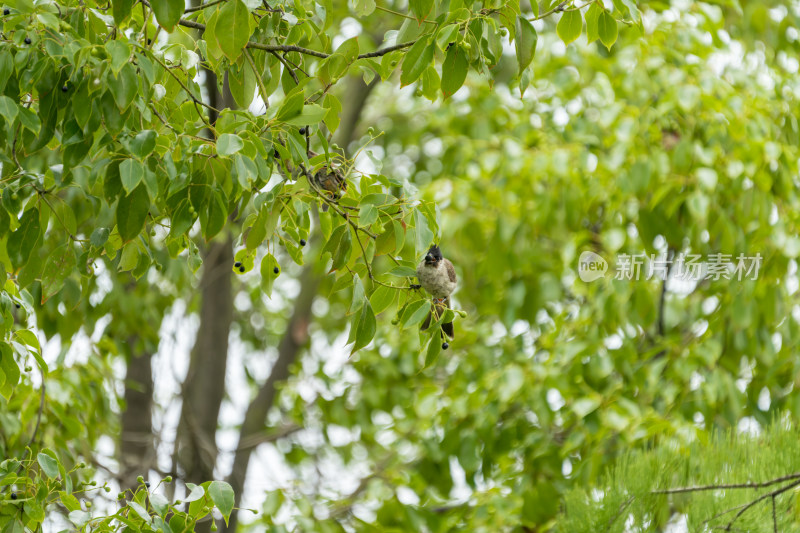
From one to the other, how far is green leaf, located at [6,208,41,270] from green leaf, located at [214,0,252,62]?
Result: 0.34 metres

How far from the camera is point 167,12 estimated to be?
928 mm

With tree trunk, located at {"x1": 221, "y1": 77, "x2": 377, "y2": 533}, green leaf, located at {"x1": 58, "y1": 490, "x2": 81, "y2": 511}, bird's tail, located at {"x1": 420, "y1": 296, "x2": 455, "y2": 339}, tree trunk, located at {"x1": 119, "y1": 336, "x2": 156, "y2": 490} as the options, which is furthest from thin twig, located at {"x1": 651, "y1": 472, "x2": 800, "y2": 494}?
tree trunk, located at {"x1": 119, "y1": 336, "x2": 156, "y2": 490}

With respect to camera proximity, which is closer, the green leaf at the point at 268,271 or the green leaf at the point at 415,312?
the green leaf at the point at 415,312

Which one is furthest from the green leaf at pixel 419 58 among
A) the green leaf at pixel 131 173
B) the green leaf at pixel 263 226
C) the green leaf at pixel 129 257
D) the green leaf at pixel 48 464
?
the green leaf at pixel 48 464

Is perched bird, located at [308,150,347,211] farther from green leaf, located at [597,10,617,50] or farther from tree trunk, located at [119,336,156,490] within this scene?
tree trunk, located at [119,336,156,490]

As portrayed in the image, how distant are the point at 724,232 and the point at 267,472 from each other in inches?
91.0

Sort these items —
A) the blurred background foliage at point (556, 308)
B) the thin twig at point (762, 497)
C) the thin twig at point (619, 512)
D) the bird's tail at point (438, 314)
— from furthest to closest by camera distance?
the blurred background foliage at point (556, 308), the thin twig at point (619, 512), the thin twig at point (762, 497), the bird's tail at point (438, 314)

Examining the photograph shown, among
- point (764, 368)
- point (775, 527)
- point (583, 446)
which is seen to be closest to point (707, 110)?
point (764, 368)

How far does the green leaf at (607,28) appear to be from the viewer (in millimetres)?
1150

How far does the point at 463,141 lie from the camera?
2.99m

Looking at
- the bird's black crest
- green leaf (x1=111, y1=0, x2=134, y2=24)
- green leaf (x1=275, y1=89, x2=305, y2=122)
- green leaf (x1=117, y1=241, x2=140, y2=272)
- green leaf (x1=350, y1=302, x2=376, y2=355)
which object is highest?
green leaf (x1=111, y1=0, x2=134, y2=24)

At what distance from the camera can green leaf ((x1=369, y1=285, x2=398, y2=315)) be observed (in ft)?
3.80

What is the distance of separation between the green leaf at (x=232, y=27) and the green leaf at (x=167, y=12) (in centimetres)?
5

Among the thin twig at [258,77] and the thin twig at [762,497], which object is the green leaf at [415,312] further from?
the thin twig at [762,497]
